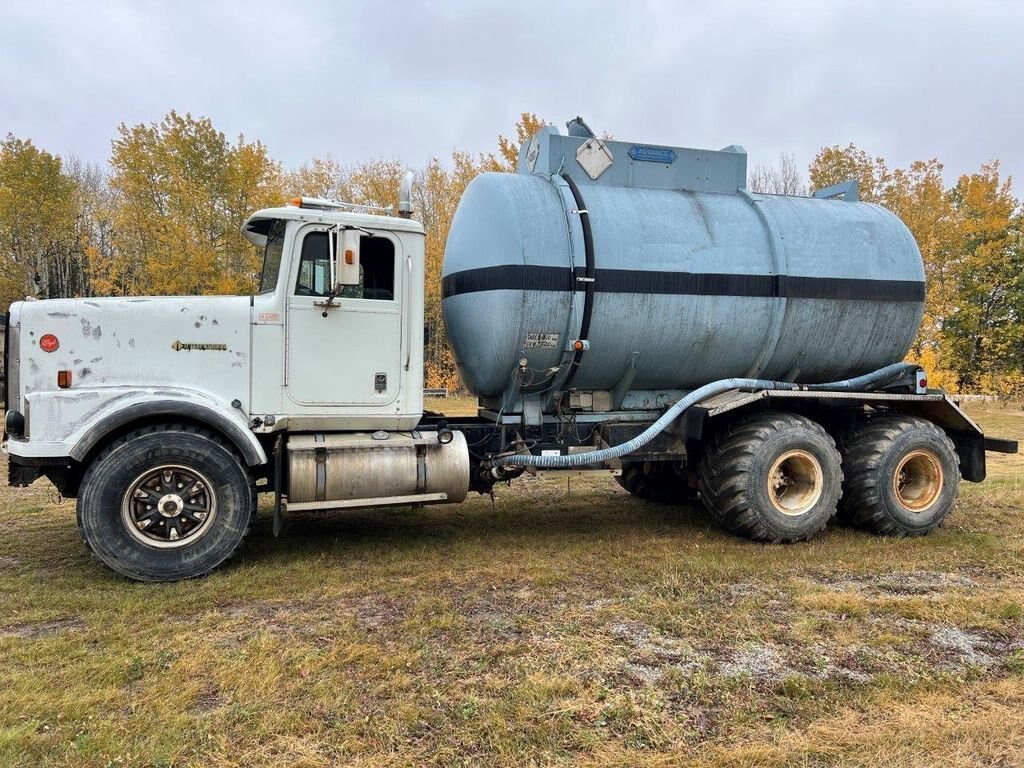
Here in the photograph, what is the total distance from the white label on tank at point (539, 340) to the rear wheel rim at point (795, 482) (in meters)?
2.38

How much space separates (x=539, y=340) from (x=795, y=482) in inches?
115

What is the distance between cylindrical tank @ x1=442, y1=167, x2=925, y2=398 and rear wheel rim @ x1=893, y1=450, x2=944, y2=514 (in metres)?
1.03

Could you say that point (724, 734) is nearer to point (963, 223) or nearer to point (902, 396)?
point (902, 396)

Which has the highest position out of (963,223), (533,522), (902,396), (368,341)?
(963,223)

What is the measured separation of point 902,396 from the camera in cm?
707

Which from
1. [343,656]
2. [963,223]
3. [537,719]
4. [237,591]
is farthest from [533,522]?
[963,223]

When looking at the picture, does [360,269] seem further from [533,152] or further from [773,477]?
[773,477]

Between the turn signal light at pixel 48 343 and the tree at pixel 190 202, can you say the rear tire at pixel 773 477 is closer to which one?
the turn signal light at pixel 48 343

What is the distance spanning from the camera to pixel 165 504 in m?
5.33

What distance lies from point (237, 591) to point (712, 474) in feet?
14.2

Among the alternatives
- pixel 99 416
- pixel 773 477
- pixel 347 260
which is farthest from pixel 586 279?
pixel 99 416

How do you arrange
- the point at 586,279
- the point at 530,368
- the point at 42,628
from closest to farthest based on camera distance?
1. the point at 42,628
2. the point at 586,279
3. the point at 530,368

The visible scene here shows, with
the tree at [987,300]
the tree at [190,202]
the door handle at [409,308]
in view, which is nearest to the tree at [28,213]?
the tree at [190,202]

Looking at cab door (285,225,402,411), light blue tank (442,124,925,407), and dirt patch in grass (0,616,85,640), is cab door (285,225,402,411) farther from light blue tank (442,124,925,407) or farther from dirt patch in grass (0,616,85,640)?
dirt patch in grass (0,616,85,640)
